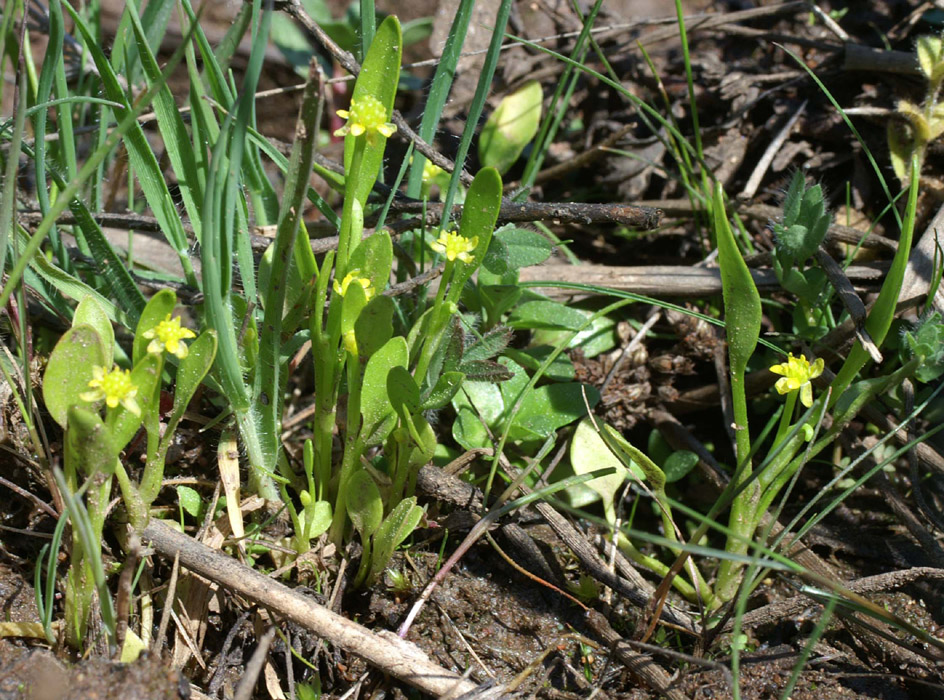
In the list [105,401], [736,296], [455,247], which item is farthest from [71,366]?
[736,296]

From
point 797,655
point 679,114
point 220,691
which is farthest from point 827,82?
point 220,691

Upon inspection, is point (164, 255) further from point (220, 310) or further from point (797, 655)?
point (797, 655)

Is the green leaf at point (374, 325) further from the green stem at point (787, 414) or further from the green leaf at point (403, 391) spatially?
the green stem at point (787, 414)

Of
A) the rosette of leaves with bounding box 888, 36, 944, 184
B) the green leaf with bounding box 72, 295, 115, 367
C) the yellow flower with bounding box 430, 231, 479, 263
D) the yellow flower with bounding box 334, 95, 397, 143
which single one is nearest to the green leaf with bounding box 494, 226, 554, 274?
the yellow flower with bounding box 430, 231, 479, 263

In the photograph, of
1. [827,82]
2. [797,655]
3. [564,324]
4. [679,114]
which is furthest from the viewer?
[679,114]

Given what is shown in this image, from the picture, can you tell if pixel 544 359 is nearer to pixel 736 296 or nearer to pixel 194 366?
pixel 736 296

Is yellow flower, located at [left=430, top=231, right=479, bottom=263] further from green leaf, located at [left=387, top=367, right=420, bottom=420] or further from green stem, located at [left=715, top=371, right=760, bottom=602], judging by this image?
green stem, located at [left=715, top=371, right=760, bottom=602]
